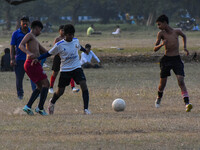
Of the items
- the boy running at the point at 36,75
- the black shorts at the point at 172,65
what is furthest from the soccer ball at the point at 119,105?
the boy running at the point at 36,75

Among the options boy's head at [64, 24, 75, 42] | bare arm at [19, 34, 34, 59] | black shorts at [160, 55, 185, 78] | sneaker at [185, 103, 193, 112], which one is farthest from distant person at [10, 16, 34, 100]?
sneaker at [185, 103, 193, 112]

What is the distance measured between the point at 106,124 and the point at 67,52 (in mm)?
2075

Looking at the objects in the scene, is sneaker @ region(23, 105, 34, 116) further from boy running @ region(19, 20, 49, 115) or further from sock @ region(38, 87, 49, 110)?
sock @ region(38, 87, 49, 110)

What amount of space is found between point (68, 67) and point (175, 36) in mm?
2550

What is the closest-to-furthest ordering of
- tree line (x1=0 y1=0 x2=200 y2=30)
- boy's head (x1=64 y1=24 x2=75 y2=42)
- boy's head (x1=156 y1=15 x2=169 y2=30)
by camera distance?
boy's head (x1=64 y1=24 x2=75 y2=42)
boy's head (x1=156 y1=15 x2=169 y2=30)
tree line (x1=0 y1=0 x2=200 y2=30)

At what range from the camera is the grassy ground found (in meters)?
8.01

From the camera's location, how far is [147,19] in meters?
87.0

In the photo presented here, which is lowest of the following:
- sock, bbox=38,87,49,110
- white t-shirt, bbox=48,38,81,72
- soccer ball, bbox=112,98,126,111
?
soccer ball, bbox=112,98,126,111

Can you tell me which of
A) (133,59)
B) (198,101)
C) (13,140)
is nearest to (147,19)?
(133,59)

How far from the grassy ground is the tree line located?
187ft

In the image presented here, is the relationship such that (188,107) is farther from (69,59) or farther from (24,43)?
(24,43)

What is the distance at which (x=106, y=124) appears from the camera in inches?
380

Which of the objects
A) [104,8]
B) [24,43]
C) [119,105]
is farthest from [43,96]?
[104,8]

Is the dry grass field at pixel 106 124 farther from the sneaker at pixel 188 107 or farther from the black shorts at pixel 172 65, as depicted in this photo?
the black shorts at pixel 172 65
